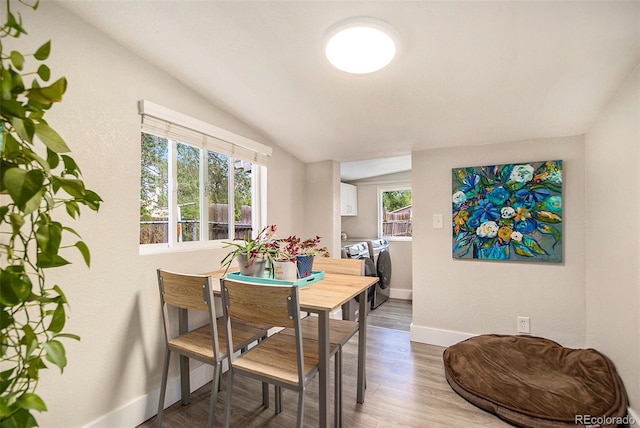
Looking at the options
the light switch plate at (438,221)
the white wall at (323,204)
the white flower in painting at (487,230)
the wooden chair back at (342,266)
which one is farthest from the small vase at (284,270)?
the white flower in painting at (487,230)

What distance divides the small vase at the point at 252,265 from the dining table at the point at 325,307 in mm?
184

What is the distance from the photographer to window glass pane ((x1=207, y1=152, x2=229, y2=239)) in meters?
2.33

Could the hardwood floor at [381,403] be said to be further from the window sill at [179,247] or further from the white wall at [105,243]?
the window sill at [179,247]

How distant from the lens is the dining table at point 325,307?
1364mm

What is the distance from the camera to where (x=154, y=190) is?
76.9 inches

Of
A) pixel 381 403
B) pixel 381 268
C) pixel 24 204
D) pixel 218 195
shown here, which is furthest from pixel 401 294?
pixel 24 204

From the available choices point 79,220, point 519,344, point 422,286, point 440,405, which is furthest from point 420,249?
point 79,220

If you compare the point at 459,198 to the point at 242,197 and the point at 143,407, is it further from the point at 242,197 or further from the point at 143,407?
the point at 143,407

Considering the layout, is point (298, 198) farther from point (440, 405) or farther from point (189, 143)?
point (440, 405)

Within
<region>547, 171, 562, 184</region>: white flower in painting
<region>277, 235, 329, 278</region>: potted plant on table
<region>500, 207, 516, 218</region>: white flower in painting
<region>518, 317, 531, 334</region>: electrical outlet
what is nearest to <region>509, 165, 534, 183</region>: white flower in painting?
<region>547, 171, 562, 184</region>: white flower in painting

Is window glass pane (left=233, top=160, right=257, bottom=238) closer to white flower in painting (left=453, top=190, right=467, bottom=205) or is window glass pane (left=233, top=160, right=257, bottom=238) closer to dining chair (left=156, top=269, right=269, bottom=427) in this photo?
dining chair (left=156, top=269, right=269, bottom=427)

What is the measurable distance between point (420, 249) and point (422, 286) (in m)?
0.35

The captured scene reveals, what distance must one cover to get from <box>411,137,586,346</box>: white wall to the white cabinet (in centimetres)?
170

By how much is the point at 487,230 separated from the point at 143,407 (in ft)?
8.95
